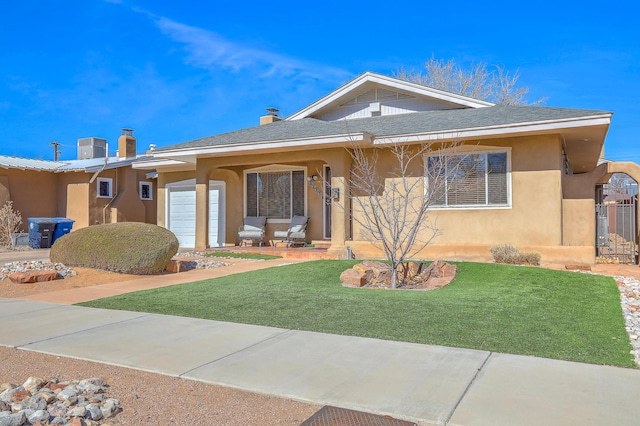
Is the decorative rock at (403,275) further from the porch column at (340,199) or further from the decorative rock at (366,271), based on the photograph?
the porch column at (340,199)

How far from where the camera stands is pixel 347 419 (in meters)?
3.55

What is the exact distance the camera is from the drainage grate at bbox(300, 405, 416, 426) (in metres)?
3.48

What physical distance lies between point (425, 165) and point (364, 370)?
31.3 feet

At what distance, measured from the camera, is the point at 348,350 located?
16.9ft

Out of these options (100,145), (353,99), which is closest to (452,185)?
(353,99)

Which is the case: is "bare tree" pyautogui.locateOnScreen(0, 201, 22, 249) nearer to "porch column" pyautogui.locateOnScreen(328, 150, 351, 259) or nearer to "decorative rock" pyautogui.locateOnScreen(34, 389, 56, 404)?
"porch column" pyautogui.locateOnScreen(328, 150, 351, 259)

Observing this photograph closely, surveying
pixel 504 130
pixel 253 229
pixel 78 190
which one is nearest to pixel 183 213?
pixel 253 229

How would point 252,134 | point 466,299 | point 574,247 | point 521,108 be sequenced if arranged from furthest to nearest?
point 252,134 → point 521,108 → point 574,247 → point 466,299

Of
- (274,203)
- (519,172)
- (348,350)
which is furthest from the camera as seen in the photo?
(274,203)

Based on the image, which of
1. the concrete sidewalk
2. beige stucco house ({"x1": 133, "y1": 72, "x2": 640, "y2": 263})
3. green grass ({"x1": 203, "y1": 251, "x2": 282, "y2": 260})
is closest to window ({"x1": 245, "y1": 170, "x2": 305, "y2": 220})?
beige stucco house ({"x1": 133, "y1": 72, "x2": 640, "y2": 263})

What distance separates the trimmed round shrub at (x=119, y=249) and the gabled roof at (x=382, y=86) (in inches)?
287

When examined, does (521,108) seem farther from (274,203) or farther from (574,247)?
(274,203)

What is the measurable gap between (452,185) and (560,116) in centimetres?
296

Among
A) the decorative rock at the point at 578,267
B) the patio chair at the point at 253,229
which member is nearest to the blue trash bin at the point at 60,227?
the patio chair at the point at 253,229
